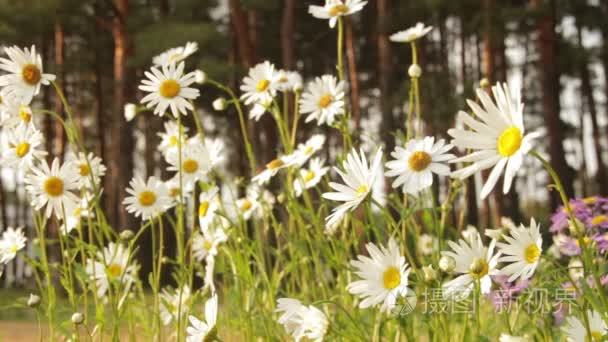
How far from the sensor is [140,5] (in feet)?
28.8

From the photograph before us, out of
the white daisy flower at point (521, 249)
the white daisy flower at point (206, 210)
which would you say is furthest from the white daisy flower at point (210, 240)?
the white daisy flower at point (521, 249)

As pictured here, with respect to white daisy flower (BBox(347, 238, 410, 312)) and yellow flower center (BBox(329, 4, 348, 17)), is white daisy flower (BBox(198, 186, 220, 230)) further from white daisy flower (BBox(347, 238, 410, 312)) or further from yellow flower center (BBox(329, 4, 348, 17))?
white daisy flower (BBox(347, 238, 410, 312))

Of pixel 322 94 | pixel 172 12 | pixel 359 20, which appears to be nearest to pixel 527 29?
pixel 359 20

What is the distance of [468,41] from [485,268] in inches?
406

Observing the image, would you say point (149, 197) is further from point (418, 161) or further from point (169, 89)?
point (418, 161)

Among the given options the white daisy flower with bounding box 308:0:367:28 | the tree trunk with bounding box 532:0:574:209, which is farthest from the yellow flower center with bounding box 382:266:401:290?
the tree trunk with bounding box 532:0:574:209

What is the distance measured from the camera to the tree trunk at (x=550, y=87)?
21.1ft

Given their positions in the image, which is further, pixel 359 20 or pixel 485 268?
pixel 359 20

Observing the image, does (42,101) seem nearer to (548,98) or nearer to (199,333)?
(548,98)

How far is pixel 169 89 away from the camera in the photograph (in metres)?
1.15

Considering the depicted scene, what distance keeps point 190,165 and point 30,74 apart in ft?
1.49

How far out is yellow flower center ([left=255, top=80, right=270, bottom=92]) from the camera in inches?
59.9

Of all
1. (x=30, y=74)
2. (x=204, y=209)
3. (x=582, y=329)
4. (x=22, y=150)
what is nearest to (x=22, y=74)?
(x=30, y=74)

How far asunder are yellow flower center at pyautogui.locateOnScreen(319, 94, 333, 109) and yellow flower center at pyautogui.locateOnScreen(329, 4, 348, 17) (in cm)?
17
